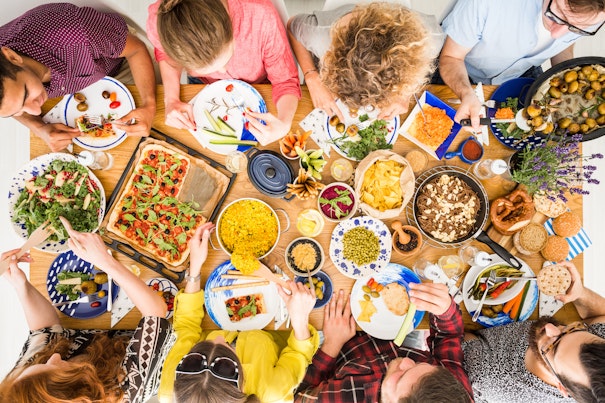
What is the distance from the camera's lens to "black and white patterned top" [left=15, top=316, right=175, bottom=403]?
180 centimetres

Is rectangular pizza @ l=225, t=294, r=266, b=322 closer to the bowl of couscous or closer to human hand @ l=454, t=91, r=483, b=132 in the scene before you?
the bowl of couscous

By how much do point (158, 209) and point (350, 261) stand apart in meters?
1.03

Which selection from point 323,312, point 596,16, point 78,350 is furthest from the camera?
point 323,312

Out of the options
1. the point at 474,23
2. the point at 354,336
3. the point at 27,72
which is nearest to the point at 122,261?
the point at 27,72

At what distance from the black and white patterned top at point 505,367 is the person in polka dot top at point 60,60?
6.74ft

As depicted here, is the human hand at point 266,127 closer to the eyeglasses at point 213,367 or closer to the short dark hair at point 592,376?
the eyeglasses at point 213,367

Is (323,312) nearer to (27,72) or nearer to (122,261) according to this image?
(122,261)

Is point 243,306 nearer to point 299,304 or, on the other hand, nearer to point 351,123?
point 299,304

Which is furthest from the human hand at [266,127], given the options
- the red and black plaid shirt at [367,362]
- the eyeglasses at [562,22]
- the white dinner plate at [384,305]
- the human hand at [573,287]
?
→ the human hand at [573,287]

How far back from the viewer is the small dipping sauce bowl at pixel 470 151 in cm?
194

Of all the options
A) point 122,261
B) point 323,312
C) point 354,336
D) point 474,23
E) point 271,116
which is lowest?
point 354,336

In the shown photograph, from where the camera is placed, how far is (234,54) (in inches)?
74.5

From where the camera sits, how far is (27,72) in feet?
5.45

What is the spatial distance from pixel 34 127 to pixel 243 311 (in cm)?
139
